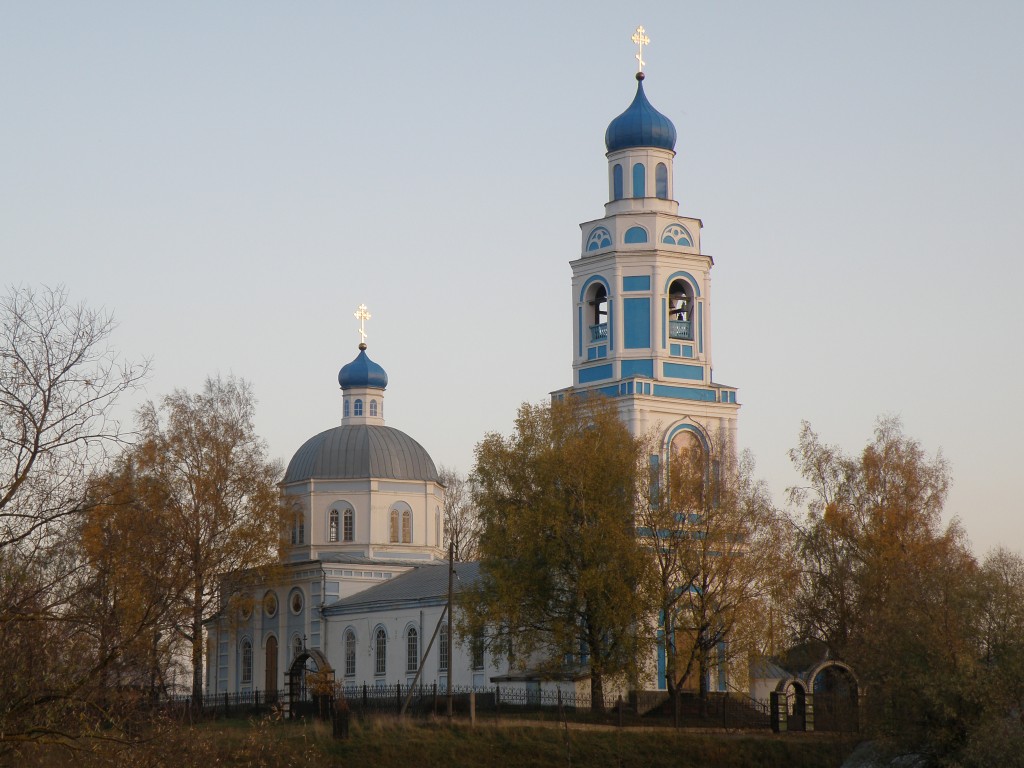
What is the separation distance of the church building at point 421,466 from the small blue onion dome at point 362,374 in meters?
0.04

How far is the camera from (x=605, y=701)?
37656mm

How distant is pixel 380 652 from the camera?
46.7m

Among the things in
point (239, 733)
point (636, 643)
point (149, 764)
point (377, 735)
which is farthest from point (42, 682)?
point (636, 643)

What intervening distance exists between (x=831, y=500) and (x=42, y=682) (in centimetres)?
2650

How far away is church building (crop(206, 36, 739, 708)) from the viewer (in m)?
40.7

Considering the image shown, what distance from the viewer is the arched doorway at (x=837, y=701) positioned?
35.8m

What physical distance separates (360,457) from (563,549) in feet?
51.4

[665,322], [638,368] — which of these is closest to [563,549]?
[638,368]

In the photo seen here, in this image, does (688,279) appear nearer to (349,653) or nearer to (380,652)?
(380,652)

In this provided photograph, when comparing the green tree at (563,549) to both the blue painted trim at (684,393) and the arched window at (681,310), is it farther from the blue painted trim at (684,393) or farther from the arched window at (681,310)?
the arched window at (681,310)

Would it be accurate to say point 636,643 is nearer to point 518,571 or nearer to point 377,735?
point 518,571

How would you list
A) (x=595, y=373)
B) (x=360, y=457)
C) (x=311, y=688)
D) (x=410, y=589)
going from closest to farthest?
(x=311, y=688)
(x=595, y=373)
(x=410, y=589)
(x=360, y=457)

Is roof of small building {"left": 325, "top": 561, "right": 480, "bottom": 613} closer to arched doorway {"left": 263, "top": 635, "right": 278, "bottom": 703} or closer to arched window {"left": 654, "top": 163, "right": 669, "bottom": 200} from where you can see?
arched doorway {"left": 263, "top": 635, "right": 278, "bottom": 703}

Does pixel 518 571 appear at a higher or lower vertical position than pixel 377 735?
higher
